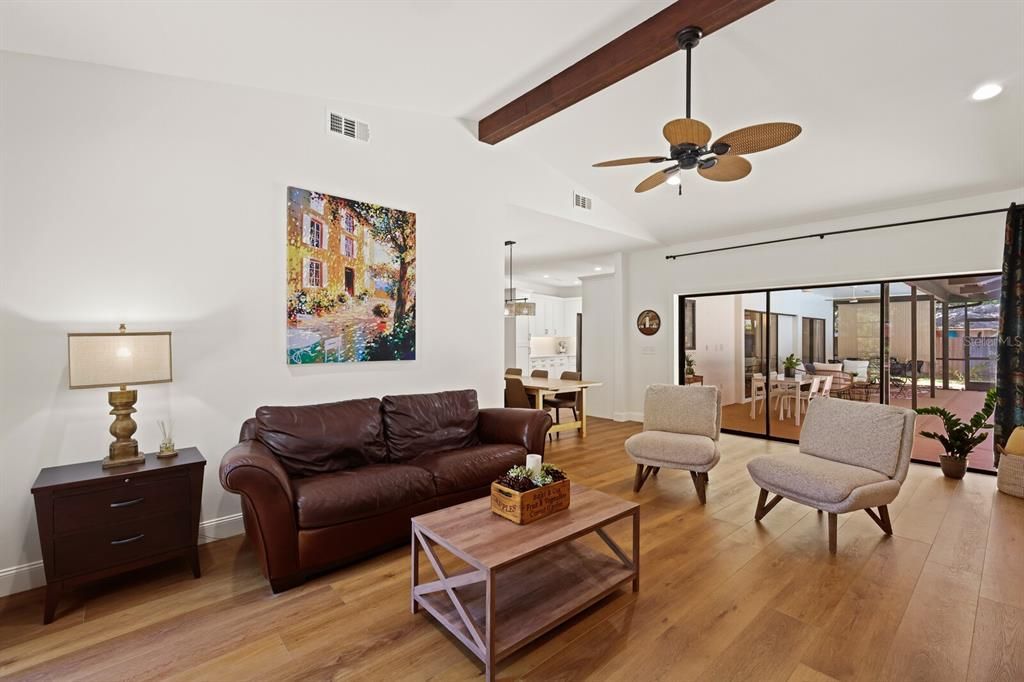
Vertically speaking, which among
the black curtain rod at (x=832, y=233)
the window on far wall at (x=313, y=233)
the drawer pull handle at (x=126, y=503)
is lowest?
the drawer pull handle at (x=126, y=503)

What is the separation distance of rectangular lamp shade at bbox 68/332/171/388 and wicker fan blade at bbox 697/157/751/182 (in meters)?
3.30

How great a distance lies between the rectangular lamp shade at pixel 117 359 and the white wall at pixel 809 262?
5873 millimetres

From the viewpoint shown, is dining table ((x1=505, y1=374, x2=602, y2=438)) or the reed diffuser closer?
the reed diffuser

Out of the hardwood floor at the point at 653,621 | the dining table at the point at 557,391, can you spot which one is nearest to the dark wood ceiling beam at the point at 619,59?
the dining table at the point at 557,391

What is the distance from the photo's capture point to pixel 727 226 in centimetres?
582

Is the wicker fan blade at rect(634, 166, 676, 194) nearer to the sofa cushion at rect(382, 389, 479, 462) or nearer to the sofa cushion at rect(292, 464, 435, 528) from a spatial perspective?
the sofa cushion at rect(382, 389, 479, 462)

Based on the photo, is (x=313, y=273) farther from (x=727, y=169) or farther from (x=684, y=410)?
(x=684, y=410)

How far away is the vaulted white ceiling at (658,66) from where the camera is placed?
2557 mm

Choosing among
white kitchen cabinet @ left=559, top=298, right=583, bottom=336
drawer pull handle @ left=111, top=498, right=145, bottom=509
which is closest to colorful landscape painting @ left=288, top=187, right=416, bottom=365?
drawer pull handle @ left=111, top=498, right=145, bottom=509

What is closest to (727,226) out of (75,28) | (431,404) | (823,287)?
(823,287)

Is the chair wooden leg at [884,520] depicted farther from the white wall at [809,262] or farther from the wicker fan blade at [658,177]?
the white wall at [809,262]

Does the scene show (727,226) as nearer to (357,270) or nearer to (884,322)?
(884,322)

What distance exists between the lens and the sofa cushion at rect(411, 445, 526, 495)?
308cm

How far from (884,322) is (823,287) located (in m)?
0.70
